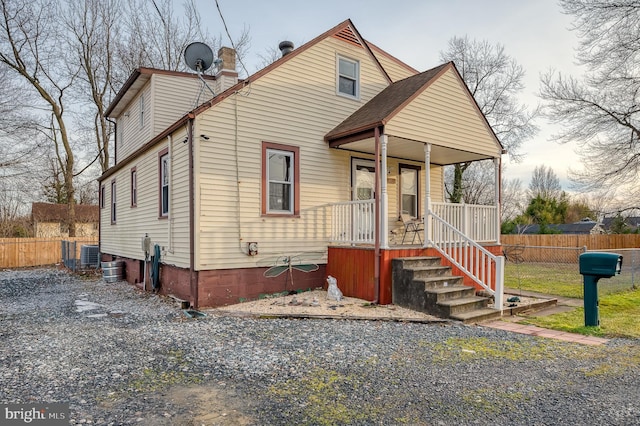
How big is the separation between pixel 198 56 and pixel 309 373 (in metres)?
7.87

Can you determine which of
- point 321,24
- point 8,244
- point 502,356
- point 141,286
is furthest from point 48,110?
point 502,356

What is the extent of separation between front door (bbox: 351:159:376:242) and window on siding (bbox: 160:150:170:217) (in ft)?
14.3

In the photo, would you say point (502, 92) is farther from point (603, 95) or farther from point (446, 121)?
point (446, 121)

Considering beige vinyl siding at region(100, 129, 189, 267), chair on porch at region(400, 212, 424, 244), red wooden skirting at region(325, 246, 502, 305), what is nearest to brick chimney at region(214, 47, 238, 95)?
beige vinyl siding at region(100, 129, 189, 267)

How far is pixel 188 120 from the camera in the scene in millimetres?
7953

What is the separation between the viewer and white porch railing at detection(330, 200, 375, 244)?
8.60m

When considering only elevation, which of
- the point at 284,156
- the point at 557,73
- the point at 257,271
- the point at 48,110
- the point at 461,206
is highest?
the point at 557,73

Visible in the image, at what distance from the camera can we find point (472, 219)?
9.78m

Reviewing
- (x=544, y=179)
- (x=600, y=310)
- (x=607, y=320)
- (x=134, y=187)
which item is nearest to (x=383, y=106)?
(x=607, y=320)

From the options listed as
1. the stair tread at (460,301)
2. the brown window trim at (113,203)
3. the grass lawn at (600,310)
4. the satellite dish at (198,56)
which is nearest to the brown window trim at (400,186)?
the grass lawn at (600,310)

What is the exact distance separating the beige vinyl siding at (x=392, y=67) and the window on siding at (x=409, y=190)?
2.94 m

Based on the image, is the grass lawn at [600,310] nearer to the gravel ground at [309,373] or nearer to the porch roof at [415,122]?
the gravel ground at [309,373]

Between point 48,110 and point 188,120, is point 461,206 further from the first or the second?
point 48,110

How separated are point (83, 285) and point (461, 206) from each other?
10.7 metres
